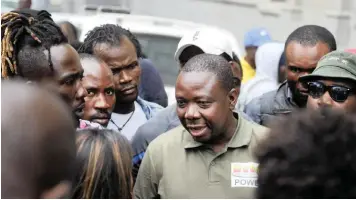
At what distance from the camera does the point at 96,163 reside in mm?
3260

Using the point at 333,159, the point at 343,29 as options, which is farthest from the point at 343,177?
the point at 343,29

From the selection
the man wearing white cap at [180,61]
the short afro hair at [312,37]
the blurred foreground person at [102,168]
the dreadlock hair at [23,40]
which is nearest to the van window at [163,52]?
the man wearing white cap at [180,61]

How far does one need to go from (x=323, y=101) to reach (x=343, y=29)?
1298cm

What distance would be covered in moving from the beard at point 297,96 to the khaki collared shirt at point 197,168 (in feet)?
2.61

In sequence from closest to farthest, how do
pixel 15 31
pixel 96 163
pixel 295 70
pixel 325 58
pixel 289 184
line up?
1. pixel 289 184
2. pixel 96 163
3. pixel 15 31
4. pixel 325 58
5. pixel 295 70

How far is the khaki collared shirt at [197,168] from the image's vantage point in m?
3.92

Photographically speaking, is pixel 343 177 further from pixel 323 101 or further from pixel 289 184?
pixel 323 101

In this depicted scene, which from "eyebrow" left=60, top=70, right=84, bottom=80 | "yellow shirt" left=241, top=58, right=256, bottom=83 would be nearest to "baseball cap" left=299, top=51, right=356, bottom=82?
"eyebrow" left=60, top=70, right=84, bottom=80

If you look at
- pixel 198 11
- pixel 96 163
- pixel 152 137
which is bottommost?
pixel 198 11

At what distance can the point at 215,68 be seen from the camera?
4293 mm

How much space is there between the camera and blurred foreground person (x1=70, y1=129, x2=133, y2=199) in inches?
126

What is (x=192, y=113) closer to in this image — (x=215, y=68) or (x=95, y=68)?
(x=215, y=68)

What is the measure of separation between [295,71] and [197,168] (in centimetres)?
126

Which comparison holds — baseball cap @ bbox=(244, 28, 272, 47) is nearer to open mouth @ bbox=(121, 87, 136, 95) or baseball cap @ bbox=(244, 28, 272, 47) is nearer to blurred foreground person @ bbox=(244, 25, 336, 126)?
blurred foreground person @ bbox=(244, 25, 336, 126)
